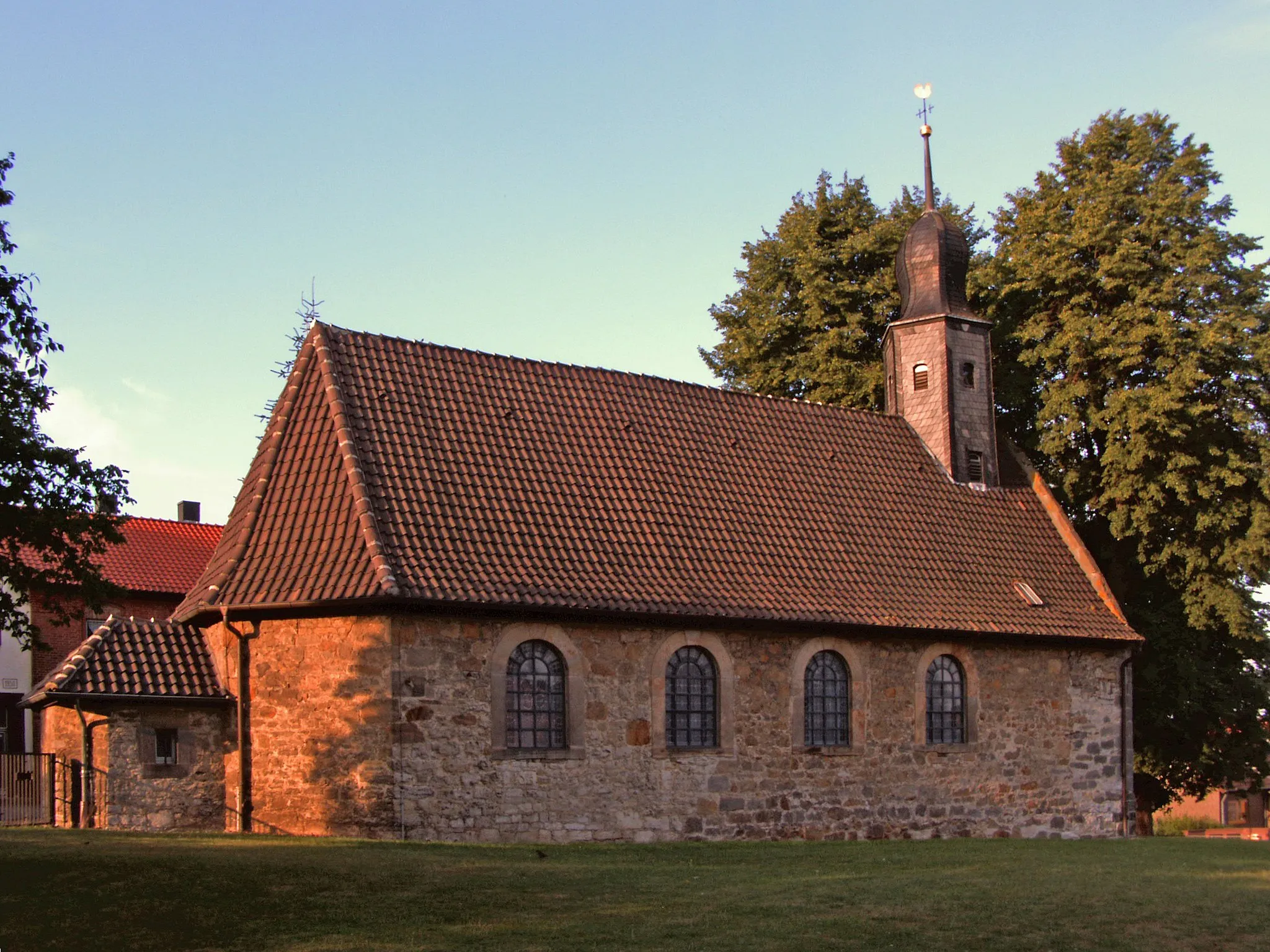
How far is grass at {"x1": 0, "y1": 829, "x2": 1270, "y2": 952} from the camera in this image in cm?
1094

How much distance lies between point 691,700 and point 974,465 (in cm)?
891

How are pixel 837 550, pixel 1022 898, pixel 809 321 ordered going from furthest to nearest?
pixel 809 321 → pixel 837 550 → pixel 1022 898

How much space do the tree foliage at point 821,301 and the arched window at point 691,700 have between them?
11.8m

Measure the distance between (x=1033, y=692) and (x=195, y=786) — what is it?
41.7 ft

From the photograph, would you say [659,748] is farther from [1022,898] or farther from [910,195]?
[910,195]

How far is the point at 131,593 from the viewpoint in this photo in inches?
1421

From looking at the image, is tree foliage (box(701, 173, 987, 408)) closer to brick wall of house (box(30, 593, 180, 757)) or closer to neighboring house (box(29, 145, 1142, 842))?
neighboring house (box(29, 145, 1142, 842))

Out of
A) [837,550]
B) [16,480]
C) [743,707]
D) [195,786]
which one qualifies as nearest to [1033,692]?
[837,550]

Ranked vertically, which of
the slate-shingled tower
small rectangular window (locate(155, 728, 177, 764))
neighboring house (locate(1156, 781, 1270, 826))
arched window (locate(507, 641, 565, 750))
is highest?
the slate-shingled tower

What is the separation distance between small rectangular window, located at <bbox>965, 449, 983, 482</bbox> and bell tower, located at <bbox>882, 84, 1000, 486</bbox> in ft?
0.04

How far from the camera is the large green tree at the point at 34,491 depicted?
1529 centimetres

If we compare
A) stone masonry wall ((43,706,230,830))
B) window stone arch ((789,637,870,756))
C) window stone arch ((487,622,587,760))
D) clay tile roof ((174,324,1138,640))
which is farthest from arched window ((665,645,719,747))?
stone masonry wall ((43,706,230,830))

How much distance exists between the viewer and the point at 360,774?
17.8 metres

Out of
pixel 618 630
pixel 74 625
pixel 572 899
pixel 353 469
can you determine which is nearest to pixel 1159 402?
pixel 618 630
